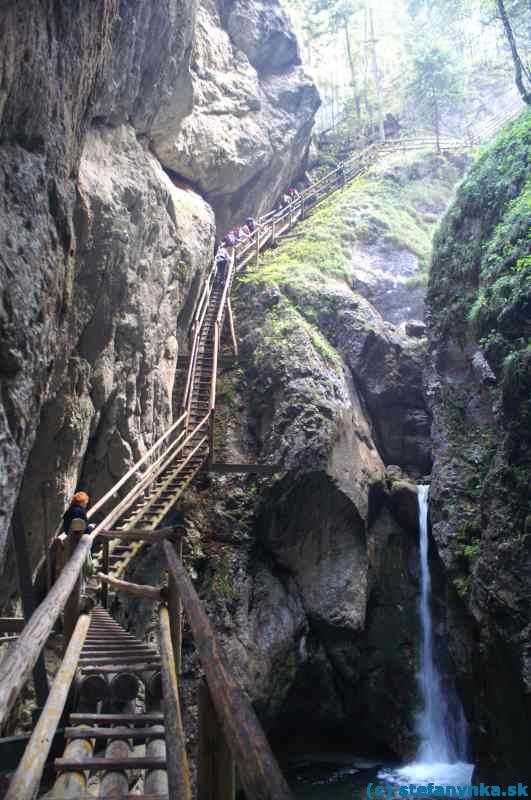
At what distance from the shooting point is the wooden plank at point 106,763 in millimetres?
3135

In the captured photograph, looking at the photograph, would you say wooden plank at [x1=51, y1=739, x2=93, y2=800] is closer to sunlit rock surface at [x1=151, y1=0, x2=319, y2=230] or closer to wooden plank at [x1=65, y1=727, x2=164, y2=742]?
wooden plank at [x1=65, y1=727, x2=164, y2=742]

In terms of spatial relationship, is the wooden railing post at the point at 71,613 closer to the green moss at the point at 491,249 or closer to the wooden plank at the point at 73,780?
the wooden plank at the point at 73,780

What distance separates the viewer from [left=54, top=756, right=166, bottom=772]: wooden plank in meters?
3.13

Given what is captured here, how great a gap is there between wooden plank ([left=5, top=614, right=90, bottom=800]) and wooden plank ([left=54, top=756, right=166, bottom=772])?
1.20ft

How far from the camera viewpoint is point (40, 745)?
2.48m

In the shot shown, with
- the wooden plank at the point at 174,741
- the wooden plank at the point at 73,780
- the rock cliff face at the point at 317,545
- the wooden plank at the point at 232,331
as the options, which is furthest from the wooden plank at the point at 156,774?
the wooden plank at the point at 232,331

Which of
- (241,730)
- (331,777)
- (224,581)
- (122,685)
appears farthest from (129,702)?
(331,777)

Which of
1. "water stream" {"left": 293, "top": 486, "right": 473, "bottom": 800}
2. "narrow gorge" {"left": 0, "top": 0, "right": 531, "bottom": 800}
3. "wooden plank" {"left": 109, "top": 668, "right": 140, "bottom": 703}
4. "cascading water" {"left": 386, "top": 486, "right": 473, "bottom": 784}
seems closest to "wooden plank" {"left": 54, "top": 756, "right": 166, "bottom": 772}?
"narrow gorge" {"left": 0, "top": 0, "right": 531, "bottom": 800}

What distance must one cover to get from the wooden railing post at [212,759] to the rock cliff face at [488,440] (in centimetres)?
796

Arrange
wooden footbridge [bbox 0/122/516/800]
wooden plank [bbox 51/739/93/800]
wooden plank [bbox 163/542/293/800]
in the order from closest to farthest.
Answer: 1. wooden plank [bbox 163/542/293/800]
2. wooden footbridge [bbox 0/122/516/800]
3. wooden plank [bbox 51/739/93/800]

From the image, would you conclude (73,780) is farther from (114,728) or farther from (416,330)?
(416,330)

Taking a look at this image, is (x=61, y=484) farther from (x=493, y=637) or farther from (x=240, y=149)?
(x=240, y=149)

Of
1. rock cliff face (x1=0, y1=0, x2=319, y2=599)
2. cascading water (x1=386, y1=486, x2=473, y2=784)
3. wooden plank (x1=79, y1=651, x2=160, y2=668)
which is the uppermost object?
rock cliff face (x1=0, y1=0, x2=319, y2=599)

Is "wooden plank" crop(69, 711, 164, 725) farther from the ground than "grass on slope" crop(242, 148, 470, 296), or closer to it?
closer to it
